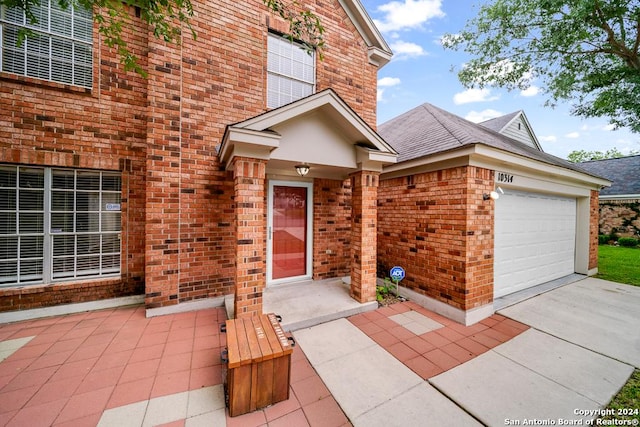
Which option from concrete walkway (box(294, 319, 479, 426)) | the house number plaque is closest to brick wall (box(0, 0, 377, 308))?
concrete walkway (box(294, 319, 479, 426))

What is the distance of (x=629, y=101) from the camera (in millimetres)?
7023

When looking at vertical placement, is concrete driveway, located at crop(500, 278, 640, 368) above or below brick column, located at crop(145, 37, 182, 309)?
below

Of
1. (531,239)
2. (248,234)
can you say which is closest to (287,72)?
(248,234)

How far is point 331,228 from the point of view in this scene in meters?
6.03

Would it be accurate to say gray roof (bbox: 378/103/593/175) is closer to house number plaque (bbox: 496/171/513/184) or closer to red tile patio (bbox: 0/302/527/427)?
house number plaque (bbox: 496/171/513/184)

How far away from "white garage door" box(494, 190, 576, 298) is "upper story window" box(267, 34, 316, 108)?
5.10 metres

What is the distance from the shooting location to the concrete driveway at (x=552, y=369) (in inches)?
96.0

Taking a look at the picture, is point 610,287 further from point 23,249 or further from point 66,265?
point 23,249

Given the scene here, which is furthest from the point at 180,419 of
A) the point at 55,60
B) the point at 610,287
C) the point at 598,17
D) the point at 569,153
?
the point at 569,153

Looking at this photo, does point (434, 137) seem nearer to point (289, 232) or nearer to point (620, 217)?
point (289, 232)

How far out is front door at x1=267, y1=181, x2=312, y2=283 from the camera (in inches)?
214

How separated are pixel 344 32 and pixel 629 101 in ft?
29.0

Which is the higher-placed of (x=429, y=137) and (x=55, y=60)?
(x=55, y=60)

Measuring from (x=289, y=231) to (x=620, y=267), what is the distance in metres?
12.0
